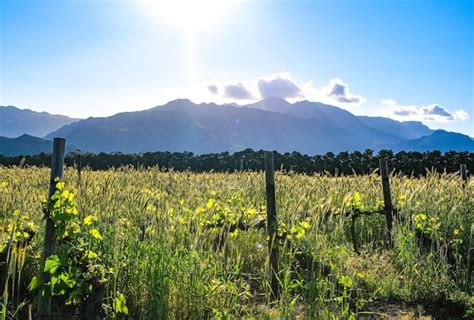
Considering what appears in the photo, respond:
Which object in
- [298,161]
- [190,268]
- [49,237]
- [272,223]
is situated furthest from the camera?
[298,161]

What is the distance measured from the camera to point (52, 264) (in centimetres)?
316

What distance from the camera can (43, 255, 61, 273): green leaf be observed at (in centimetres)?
313

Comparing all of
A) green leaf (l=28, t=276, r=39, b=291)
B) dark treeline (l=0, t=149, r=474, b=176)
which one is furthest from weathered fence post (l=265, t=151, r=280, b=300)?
dark treeline (l=0, t=149, r=474, b=176)

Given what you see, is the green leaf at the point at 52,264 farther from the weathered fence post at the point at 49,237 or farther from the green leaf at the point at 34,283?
the weathered fence post at the point at 49,237

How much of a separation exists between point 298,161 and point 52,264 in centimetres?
2402

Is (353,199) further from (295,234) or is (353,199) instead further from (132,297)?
(132,297)

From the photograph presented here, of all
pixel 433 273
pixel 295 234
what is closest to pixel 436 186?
pixel 433 273

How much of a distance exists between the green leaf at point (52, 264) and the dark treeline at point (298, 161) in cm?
1660

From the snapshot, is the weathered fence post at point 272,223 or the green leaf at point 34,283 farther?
the weathered fence post at point 272,223

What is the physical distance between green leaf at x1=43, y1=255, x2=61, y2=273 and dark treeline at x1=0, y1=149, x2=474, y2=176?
16.6 meters

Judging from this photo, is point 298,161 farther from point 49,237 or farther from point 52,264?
point 52,264

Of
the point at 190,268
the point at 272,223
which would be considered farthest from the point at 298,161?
the point at 190,268

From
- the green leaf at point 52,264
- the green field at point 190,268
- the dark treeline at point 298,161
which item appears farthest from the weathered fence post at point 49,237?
the dark treeline at point 298,161

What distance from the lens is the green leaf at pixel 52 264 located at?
3133 mm
